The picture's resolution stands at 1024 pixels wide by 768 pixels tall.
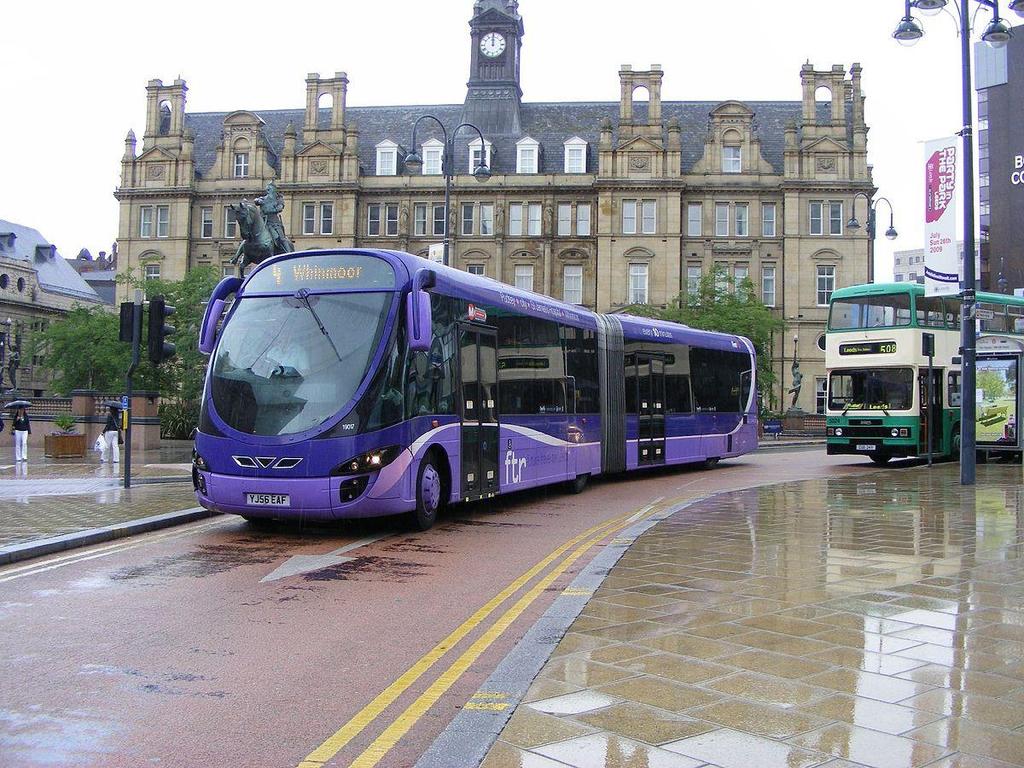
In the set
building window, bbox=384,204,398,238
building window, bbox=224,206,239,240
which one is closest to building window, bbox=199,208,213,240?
building window, bbox=224,206,239,240

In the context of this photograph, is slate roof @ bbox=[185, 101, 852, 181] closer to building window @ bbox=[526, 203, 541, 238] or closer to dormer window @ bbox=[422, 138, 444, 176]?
dormer window @ bbox=[422, 138, 444, 176]

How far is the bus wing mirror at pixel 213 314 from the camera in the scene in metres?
13.4

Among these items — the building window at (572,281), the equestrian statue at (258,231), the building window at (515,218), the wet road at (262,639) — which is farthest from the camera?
the building window at (515,218)

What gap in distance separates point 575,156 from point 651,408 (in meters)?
50.6

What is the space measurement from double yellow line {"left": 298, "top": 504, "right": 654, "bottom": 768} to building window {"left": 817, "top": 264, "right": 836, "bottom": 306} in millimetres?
60335

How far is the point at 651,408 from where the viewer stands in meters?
22.4

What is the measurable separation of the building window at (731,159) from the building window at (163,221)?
37468 millimetres

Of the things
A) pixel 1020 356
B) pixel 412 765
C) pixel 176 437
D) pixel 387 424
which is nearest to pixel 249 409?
pixel 387 424

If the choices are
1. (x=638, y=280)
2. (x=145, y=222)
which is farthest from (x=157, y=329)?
(x=145, y=222)

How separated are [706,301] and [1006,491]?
42.2 m

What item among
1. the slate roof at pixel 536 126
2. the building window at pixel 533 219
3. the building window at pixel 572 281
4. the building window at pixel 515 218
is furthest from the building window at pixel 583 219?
the building window at pixel 515 218

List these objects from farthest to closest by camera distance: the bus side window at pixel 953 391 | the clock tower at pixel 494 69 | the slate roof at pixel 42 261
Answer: the slate roof at pixel 42 261
the clock tower at pixel 494 69
the bus side window at pixel 953 391

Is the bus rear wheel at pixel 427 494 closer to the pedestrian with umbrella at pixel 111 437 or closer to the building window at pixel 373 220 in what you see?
the pedestrian with umbrella at pixel 111 437

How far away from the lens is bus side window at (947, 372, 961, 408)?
27.5 metres
